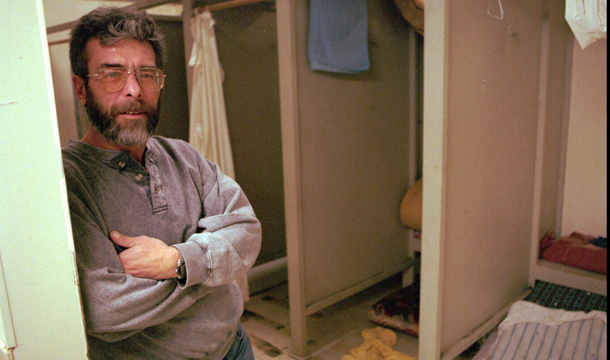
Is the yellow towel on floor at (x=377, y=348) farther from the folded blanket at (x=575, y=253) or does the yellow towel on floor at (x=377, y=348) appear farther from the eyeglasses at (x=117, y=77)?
the eyeglasses at (x=117, y=77)

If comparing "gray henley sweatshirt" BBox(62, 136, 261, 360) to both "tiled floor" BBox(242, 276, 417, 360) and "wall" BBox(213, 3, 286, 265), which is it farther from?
"wall" BBox(213, 3, 286, 265)

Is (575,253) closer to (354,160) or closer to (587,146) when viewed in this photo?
(587,146)

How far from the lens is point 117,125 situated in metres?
0.97

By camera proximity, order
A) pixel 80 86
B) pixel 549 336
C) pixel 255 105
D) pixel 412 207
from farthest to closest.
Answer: pixel 255 105
pixel 412 207
pixel 549 336
pixel 80 86

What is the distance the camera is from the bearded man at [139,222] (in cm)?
85

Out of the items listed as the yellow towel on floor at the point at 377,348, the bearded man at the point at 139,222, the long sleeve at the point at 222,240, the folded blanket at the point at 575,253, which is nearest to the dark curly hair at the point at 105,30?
the bearded man at the point at 139,222

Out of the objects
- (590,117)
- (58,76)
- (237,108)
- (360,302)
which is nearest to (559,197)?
(590,117)

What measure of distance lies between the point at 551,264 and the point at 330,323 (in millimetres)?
1196

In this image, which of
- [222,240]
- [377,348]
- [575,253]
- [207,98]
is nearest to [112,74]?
[222,240]

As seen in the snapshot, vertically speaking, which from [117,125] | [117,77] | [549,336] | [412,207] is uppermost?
[117,77]

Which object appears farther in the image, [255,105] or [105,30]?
[255,105]

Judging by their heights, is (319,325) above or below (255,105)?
below

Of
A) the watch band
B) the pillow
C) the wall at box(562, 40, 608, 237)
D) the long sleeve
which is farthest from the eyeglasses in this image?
the wall at box(562, 40, 608, 237)

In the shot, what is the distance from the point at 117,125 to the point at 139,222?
0.22m
